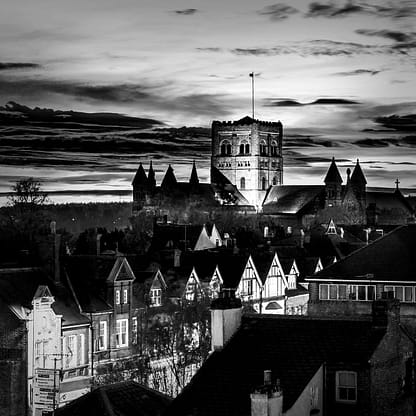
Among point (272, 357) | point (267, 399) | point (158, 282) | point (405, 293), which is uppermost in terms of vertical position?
point (158, 282)

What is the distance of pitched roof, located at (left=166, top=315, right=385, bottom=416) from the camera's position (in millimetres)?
31797

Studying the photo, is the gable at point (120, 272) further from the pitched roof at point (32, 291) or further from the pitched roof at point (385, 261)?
the pitched roof at point (385, 261)

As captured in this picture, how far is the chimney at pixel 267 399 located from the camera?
2881 cm

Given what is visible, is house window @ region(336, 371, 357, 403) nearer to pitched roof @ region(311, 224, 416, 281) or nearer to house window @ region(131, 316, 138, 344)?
pitched roof @ region(311, 224, 416, 281)

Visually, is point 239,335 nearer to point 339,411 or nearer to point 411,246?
point 339,411

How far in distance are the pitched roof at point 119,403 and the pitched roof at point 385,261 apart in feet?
116

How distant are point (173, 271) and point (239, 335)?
50143 millimetres

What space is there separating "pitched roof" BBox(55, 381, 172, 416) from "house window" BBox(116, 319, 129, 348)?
39011 mm

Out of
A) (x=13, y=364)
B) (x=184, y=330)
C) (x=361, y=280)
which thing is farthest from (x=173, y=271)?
(x=13, y=364)

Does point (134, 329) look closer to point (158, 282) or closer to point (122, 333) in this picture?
point (122, 333)

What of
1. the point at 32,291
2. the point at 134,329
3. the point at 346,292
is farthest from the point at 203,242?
the point at 32,291

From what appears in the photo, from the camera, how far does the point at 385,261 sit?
224ft

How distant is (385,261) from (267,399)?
133ft

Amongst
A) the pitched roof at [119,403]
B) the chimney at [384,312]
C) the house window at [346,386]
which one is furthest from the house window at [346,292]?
A: the pitched roof at [119,403]
